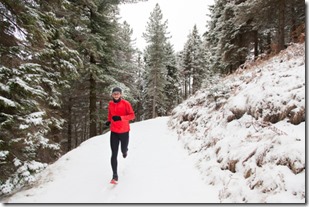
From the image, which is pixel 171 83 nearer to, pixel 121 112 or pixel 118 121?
pixel 121 112

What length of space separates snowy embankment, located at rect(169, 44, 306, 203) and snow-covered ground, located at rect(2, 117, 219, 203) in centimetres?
44

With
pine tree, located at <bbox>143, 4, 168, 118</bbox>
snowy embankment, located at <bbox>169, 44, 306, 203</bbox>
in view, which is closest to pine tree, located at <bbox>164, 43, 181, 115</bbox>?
pine tree, located at <bbox>143, 4, 168, 118</bbox>

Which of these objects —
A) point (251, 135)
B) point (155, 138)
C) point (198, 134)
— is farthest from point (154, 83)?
point (251, 135)

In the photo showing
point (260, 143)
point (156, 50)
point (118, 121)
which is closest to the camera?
point (260, 143)

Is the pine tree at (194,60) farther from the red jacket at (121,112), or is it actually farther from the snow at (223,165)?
the red jacket at (121,112)

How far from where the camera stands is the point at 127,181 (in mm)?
5652

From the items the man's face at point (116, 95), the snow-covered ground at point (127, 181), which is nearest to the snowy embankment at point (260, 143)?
the snow-covered ground at point (127, 181)

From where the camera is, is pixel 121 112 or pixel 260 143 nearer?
pixel 260 143

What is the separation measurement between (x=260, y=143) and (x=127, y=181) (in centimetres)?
326

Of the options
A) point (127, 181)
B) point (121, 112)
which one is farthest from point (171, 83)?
point (127, 181)

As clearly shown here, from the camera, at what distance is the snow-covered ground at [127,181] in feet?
15.4

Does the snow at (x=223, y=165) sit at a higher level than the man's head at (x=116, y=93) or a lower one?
lower

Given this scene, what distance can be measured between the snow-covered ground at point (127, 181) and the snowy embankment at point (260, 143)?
44 centimetres

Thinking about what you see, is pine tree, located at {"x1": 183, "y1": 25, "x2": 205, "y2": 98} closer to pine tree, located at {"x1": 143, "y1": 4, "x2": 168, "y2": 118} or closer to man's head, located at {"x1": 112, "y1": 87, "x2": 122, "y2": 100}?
pine tree, located at {"x1": 143, "y1": 4, "x2": 168, "y2": 118}
